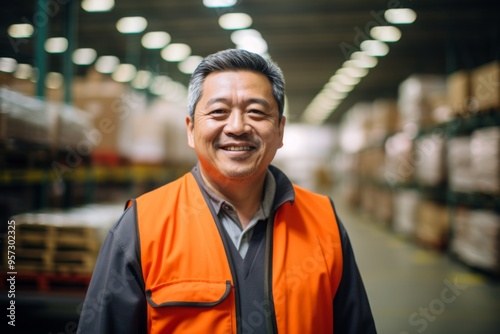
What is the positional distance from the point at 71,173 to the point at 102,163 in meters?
0.96

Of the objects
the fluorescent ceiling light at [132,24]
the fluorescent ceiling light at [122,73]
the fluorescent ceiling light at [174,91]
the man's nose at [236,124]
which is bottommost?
the man's nose at [236,124]

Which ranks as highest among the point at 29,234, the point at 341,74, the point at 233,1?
the point at 341,74

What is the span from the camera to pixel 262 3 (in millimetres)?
8781

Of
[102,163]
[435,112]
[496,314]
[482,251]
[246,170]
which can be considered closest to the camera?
[246,170]

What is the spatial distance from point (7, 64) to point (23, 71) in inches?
26.3

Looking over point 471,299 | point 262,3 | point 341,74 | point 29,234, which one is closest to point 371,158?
point 341,74

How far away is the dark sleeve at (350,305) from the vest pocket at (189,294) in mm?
593

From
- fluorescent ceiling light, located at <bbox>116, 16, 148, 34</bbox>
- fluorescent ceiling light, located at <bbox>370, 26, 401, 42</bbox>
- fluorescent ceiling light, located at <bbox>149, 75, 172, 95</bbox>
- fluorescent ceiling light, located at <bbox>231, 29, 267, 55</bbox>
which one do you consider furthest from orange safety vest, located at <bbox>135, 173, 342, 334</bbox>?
fluorescent ceiling light, located at <bbox>149, 75, 172, 95</bbox>

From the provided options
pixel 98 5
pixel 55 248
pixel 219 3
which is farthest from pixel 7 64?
pixel 98 5

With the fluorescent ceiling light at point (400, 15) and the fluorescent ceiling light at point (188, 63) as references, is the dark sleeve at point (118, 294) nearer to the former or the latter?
the fluorescent ceiling light at point (400, 15)

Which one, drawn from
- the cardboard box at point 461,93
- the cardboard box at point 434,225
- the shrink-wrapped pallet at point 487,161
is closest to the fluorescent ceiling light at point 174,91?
the cardboard box at point 434,225

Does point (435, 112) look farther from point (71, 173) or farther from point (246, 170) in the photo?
point (246, 170)

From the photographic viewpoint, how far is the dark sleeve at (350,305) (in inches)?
79.0

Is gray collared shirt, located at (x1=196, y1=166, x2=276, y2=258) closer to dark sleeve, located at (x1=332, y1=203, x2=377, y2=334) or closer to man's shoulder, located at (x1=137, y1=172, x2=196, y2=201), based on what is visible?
man's shoulder, located at (x1=137, y1=172, x2=196, y2=201)
